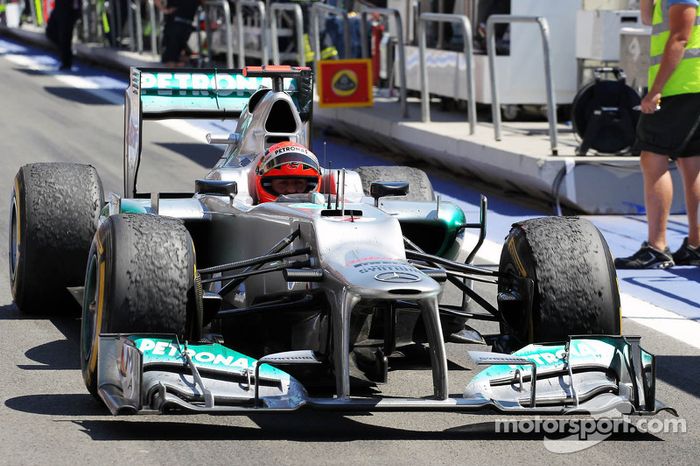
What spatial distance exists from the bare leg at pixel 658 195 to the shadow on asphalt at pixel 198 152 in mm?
6205

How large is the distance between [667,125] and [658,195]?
47cm

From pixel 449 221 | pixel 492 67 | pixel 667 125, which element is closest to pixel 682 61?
pixel 667 125

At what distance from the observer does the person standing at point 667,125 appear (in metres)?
9.84

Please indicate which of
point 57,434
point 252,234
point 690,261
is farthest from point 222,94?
point 57,434

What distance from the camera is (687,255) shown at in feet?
33.1

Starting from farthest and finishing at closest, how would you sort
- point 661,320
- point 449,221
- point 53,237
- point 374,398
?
point 661,320 → point 53,237 → point 449,221 → point 374,398

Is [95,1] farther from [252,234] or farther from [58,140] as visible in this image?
[252,234]

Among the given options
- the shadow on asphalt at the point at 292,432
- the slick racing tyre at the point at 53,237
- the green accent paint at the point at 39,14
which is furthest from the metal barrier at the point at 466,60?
the green accent paint at the point at 39,14

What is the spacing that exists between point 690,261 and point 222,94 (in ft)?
11.0

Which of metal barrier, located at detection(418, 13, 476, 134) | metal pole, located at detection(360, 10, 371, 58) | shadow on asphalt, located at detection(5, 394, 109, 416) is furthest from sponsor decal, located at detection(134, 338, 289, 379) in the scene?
metal pole, located at detection(360, 10, 371, 58)

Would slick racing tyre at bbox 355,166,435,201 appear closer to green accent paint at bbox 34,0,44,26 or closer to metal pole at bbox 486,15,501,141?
metal pole at bbox 486,15,501,141

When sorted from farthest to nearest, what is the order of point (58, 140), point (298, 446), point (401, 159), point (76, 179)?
point (58, 140), point (401, 159), point (76, 179), point (298, 446)

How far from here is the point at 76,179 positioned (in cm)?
838

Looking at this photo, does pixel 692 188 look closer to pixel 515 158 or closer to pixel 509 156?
pixel 515 158
